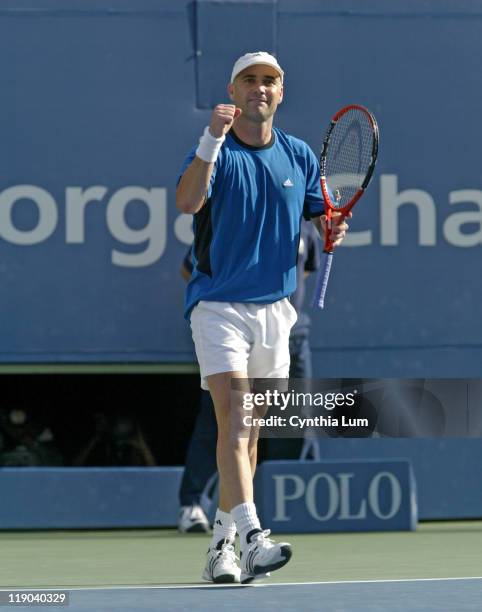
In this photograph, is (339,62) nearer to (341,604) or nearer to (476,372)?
(476,372)

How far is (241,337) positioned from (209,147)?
0.61m

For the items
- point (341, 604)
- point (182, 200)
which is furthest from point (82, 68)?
point (341, 604)

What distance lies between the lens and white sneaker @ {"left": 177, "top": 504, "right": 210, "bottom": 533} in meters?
7.03

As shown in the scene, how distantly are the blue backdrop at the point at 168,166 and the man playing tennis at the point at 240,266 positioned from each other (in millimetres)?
2653

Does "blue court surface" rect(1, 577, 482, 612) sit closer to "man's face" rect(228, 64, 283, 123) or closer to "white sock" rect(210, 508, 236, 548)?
"white sock" rect(210, 508, 236, 548)

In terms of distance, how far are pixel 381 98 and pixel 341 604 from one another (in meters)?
4.09

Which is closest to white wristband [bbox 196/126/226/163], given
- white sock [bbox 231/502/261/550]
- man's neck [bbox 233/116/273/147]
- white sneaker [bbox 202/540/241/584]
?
man's neck [bbox 233/116/273/147]

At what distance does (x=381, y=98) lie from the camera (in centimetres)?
767

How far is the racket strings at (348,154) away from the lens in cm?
536

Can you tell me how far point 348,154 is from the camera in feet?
17.9

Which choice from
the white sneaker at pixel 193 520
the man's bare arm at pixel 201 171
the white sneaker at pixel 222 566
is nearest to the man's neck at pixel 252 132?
the man's bare arm at pixel 201 171

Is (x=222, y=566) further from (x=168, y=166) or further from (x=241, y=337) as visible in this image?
(x=168, y=166)

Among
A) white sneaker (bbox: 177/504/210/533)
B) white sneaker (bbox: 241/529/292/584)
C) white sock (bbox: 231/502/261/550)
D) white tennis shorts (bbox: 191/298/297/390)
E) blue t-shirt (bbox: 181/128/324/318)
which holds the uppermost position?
blue t-shirt (bbox: 181/128/324/318)

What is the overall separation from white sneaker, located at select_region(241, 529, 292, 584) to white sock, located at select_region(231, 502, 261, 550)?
25mm
